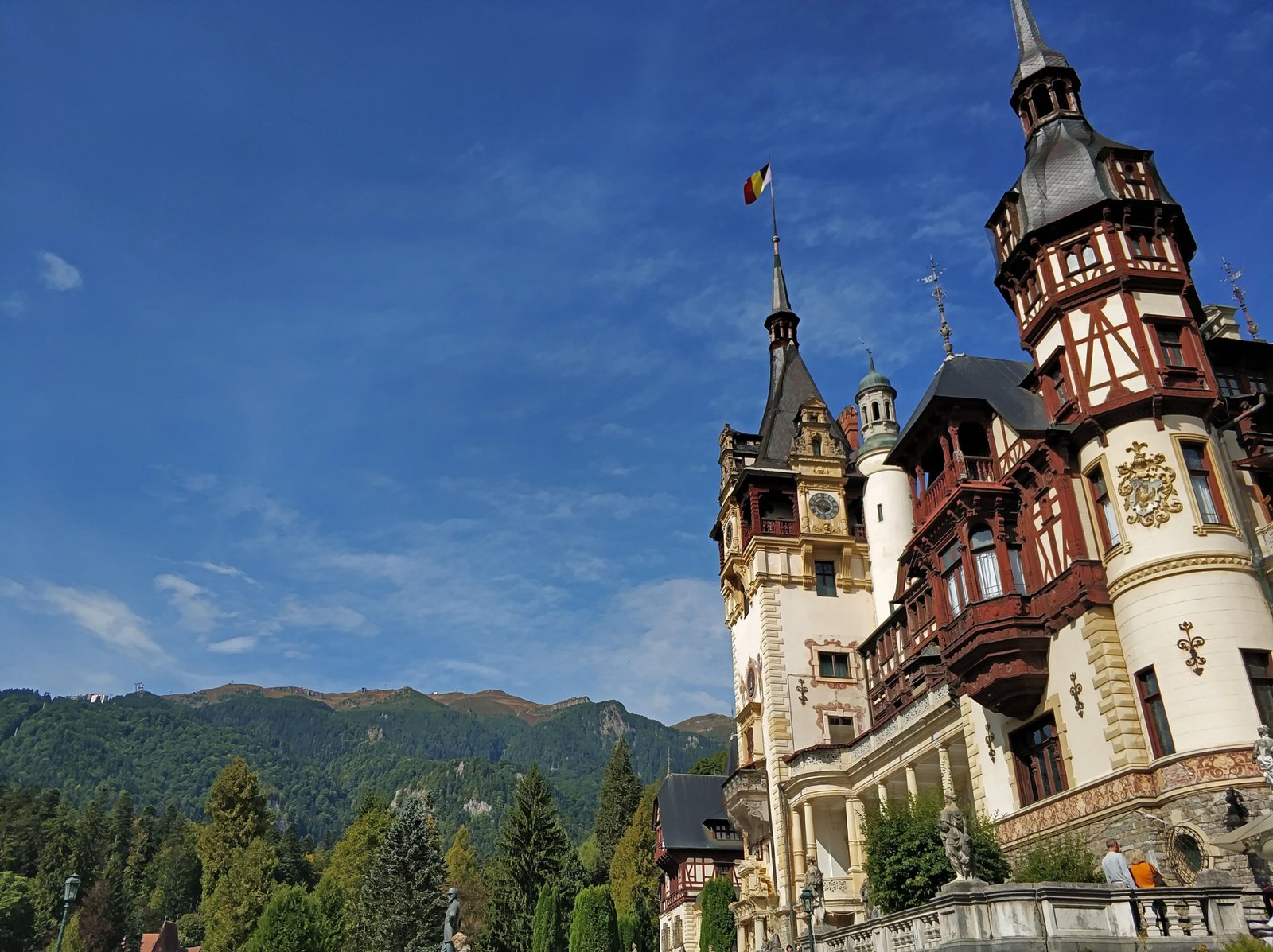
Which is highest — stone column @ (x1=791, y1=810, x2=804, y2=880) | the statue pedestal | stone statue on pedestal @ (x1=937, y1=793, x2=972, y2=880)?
stone column @ (x1=791, y1=810, x2=804, y2=880)

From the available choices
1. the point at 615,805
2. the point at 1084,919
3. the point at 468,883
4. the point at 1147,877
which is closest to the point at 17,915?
the point at 468,883

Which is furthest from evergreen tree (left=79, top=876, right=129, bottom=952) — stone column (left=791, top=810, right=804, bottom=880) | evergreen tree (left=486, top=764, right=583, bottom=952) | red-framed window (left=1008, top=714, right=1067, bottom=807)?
red-framed window (left=1008, top=714, right=1067, bottom=807)

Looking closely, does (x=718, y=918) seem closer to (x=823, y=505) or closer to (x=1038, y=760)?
(x=823, y=505)

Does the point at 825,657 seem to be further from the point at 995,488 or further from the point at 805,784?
the point at 995,488

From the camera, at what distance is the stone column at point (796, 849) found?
136ft

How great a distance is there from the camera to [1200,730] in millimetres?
22062

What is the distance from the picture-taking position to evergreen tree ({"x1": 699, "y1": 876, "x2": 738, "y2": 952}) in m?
51.4

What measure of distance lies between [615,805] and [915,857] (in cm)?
7502

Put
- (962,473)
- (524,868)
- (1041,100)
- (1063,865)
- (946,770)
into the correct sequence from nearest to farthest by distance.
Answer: (1063,865)
(962,473)
(946,770)
(1041,100)
(524,868)

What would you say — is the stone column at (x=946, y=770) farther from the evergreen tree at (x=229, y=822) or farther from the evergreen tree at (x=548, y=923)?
the evergreen tree at (x=229, y=822)

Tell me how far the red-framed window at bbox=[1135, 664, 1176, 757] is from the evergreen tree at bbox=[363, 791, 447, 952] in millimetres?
43295

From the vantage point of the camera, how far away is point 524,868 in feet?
221

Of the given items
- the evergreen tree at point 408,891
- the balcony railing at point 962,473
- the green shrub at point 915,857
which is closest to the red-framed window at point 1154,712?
the green shrub at point 915,857

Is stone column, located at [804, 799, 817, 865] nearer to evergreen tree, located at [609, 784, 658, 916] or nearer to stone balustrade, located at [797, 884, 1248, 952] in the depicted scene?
stone balustrade, located at [797, 884, 1248, 952]
